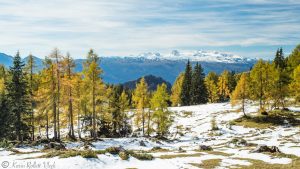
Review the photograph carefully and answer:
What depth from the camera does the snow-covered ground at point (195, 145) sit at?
25.7 meters

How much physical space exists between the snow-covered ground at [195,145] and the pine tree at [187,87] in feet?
54.8

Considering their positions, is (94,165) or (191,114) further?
(191,114)

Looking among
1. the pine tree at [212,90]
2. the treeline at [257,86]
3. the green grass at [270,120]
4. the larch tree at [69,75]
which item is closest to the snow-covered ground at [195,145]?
the green grass at [270,120]

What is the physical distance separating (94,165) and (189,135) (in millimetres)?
50081

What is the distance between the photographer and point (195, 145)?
2146 inches

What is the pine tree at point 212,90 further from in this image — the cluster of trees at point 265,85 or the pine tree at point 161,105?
the pine tree at point 161,105

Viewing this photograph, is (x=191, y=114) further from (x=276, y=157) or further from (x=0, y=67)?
(x=276, y=157)

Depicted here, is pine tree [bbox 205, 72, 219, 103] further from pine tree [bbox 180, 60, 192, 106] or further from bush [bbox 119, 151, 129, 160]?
bush [bbox 119, 151, 129, 160]

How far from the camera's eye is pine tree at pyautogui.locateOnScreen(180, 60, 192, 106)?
121 m

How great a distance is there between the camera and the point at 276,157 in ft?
104

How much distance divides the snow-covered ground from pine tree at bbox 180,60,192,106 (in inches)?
658

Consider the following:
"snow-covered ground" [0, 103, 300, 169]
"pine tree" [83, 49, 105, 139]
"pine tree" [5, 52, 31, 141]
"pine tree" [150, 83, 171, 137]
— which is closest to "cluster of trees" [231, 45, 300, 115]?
"snow-covered ground" [0, 103, 300, 169]

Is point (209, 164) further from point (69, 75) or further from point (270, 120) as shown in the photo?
point (270, 120)

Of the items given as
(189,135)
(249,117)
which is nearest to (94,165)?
(189,135)
